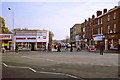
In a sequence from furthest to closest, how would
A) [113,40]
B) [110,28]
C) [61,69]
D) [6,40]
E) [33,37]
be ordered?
[6,40] → [110,28] → [113,40] → [33,37] → [61,69]

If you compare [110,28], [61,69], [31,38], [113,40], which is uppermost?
[110,28]

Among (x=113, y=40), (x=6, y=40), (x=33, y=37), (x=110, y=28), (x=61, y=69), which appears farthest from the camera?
(x=6, y=40)

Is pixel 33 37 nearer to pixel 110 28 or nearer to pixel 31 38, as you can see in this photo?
pixel 31 38

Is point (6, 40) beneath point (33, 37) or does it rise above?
beneath

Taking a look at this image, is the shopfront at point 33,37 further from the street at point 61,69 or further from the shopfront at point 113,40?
the street at point 61,69

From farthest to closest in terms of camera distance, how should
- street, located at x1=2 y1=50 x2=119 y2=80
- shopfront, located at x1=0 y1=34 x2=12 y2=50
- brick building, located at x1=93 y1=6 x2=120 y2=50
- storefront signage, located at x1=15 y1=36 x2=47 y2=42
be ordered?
shopfront, located at x1=0 y1=34 x2=12 y2=50 → storefront signage, located at x1=15 y1=36 x2=47 y2=42 → brick building, located at x1=93 y1=6 x2=120 y2=50 → street, located at x1=2 y1=50 x2=119 y2=80

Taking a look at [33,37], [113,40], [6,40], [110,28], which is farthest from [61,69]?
[6,40]

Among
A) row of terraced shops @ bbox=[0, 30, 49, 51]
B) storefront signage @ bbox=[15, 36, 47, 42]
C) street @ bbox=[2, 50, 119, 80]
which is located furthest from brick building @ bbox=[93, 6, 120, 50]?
street @ bbox=[2, 50, 119, 80]

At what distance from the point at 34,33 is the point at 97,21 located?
20.6 meters

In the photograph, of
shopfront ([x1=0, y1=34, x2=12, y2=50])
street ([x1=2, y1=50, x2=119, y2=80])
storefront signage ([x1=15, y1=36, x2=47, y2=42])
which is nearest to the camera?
street ([x1=2, y1=50, x2=119, y2=80])

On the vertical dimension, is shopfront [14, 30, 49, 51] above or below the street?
above

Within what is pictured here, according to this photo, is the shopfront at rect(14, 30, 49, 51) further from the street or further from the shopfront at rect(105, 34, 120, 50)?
the street

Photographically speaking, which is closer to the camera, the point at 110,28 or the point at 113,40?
the point at 113,40

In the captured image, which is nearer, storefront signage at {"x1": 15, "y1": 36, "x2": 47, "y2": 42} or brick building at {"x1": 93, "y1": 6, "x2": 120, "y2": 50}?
brick building at {"x1": 93, "y1": 6, "x2": 120, "y2": 50}
